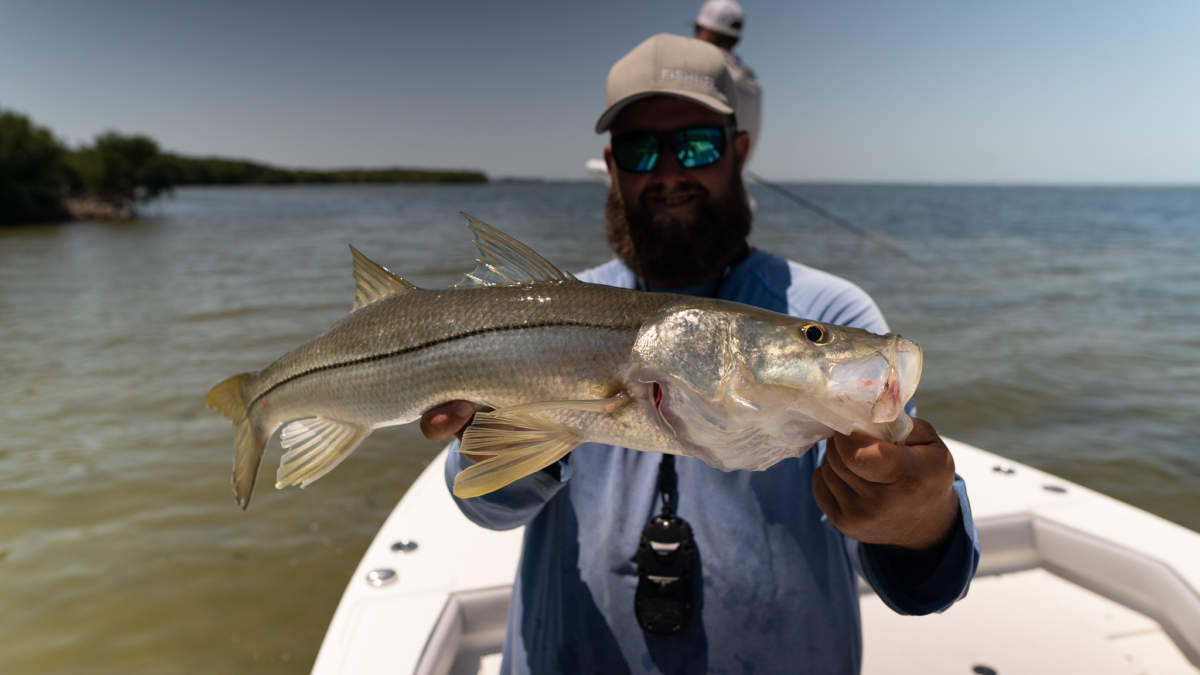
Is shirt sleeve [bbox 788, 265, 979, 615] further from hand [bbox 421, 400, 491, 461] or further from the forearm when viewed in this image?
hand [bbox 421, 400, 491, 461]

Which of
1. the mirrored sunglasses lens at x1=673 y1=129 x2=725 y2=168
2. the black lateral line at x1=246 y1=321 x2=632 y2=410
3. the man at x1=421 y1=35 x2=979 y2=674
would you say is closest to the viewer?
the black lateral line at x1=246 y1=321 x2=632 y2=410

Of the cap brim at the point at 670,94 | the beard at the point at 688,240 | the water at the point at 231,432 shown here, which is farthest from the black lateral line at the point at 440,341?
the water at the point at 231,432

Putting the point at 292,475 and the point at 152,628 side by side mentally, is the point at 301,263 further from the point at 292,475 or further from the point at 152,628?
the point at 292,475

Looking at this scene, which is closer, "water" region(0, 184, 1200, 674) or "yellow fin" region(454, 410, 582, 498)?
"yellow fin" region(454, 410, 582, 498)

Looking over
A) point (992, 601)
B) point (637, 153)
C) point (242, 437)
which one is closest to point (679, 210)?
A: point (637, 153)

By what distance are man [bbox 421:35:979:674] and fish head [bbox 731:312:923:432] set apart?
18.1 inches

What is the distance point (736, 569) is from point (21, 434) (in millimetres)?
8898

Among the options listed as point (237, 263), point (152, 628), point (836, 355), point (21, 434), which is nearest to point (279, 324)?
point (21, 434)

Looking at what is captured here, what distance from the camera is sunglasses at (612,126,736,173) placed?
256 cm

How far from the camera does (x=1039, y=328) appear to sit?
12508 mm

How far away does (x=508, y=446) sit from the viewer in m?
1.45

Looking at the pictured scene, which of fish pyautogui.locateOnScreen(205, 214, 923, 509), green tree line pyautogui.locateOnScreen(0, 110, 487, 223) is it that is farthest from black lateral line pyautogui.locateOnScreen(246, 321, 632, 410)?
green tree line pyautogui.locateOnScreen(0, 110, 487, 223)

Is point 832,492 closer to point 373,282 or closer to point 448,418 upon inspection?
point 448,418

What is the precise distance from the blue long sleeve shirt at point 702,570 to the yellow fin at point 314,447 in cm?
33
